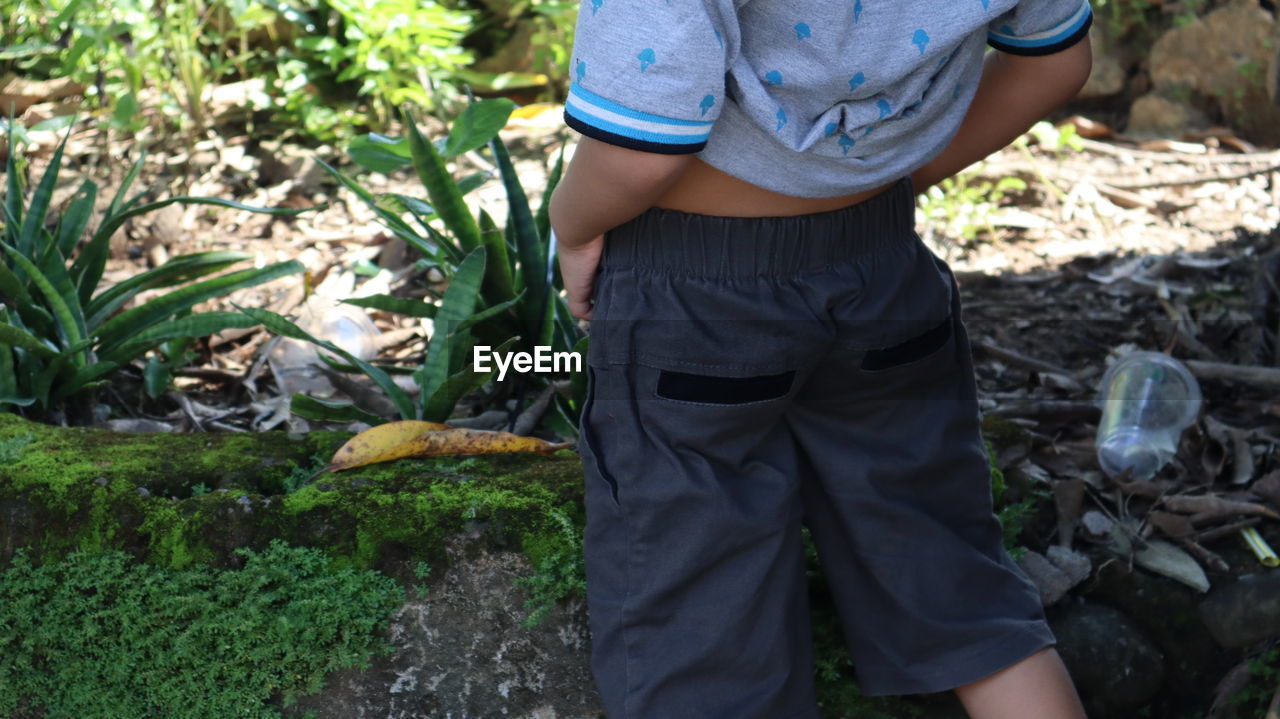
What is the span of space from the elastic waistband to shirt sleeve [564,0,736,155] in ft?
0.68

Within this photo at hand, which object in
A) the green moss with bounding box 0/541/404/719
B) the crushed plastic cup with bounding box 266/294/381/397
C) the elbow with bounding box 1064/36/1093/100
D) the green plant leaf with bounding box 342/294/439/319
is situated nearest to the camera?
the elbow with bounding box 1064/36/1093/100

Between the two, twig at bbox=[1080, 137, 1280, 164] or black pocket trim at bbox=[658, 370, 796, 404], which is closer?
black pocket trim at bbox=[658, 370, 796, 404]

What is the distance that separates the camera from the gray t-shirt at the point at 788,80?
132 centimetres

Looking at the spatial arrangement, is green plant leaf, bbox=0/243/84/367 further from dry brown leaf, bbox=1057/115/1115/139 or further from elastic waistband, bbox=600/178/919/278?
dry brown leaf, bbox=1057/115/1115/139

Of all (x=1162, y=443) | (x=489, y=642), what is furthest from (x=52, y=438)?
(x=1162, y=443)

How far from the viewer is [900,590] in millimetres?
1760

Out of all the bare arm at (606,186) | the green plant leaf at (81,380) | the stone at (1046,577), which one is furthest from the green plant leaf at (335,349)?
the stone at (1046,577)

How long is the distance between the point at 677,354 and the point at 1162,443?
159cm

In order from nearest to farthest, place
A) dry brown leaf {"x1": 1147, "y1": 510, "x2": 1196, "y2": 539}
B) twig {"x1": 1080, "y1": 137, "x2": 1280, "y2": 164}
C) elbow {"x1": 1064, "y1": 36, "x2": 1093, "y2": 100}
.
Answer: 1. elbow {"x1": 1064, "y1": 36, "x2": 1093, "y2": 100}
2. dry brown leaf {"x1": 1147, "y1": 510, "x2": 1196, "y2": 539}
3. twig {"x1": 1080, "y1": 137, "x2": 1280, "y2": 164}

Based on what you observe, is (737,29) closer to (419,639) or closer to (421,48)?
(419,639)

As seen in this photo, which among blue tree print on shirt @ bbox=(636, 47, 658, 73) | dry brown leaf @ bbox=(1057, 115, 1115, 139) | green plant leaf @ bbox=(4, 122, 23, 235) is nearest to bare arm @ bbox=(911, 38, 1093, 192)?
blue tree print on shirt @ bbox=(636, 47, 658, 73)

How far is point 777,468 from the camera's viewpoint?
167 centimetres

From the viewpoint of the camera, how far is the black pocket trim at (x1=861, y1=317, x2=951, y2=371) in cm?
166

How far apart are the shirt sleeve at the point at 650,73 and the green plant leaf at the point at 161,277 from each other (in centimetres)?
165
